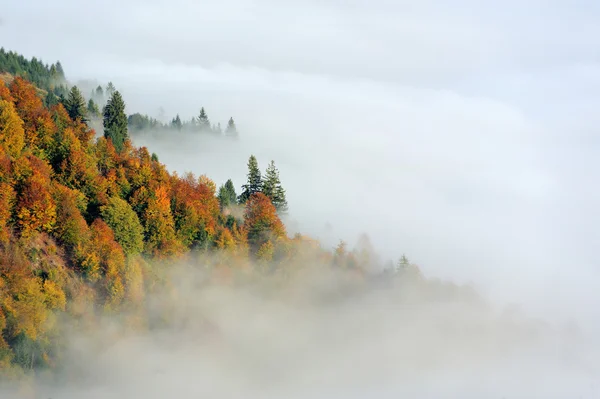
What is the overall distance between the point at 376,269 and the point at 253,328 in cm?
5755

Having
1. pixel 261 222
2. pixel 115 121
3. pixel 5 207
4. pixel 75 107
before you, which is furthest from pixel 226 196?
pixel 5 207

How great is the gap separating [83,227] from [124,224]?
908cm

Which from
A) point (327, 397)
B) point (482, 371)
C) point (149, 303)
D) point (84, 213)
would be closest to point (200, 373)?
point (149, 303)

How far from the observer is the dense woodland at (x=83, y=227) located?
323 ft

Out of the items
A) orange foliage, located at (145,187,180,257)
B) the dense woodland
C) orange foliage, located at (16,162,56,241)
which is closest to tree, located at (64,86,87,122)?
the dense woodland

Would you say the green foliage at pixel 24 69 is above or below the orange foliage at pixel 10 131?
above

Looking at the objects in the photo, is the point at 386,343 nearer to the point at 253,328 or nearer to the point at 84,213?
the point at 253,328

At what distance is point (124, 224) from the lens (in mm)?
114500

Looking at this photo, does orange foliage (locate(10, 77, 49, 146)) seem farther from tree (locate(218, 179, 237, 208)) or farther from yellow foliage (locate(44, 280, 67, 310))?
tree (locate(218, 179, 237, 208))

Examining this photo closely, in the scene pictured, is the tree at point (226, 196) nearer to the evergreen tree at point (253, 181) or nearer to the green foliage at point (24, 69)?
the evergreen tree at point (253, 181)

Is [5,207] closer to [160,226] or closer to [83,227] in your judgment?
[83,227]

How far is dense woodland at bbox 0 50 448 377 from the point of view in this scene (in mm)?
98500

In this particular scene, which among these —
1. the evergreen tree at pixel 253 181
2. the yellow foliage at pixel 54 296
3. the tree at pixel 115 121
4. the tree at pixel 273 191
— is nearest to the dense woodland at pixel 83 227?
the yellow foliage at pixel 54 296

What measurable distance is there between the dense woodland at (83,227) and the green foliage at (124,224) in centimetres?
15
